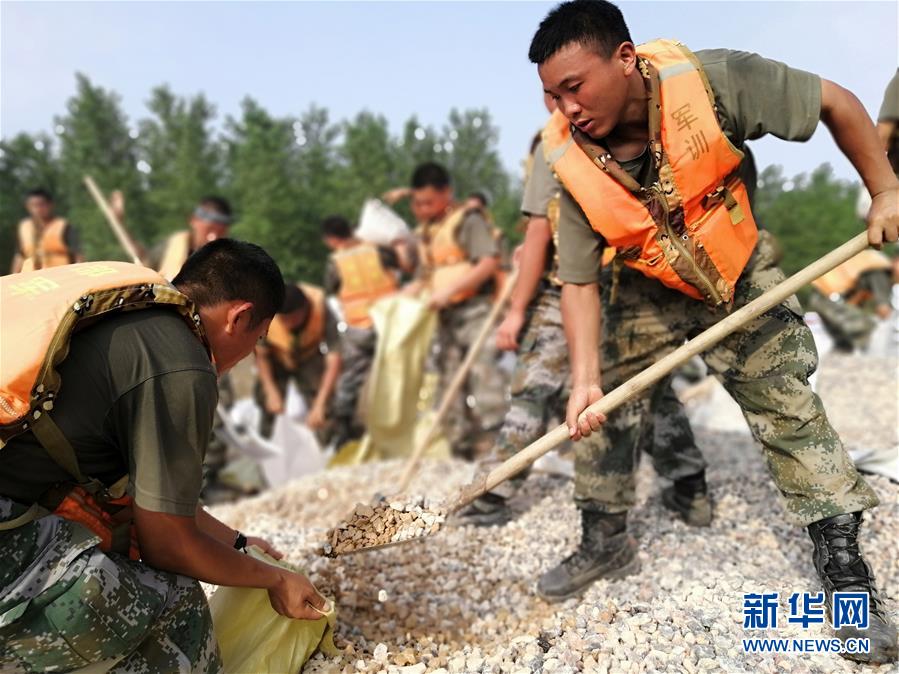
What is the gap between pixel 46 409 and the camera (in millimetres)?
1826

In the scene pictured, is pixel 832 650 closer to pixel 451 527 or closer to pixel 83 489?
pixel 451 527

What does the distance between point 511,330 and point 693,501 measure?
1.31 m

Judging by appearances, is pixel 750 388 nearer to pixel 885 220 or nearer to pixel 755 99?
pixel 885 220

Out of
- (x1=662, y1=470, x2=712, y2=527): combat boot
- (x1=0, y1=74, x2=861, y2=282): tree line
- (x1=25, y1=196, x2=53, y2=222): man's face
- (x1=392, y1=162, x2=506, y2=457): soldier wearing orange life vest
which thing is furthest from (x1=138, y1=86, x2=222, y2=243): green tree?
(x1=662, y1=470, x2=712, y2=527): combat boot

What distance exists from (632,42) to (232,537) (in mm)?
2140

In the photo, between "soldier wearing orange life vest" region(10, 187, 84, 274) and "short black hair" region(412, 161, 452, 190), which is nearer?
"short black hair" region(412, 161, 452, 190)

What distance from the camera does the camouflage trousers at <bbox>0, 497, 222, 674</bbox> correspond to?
1.84 metres

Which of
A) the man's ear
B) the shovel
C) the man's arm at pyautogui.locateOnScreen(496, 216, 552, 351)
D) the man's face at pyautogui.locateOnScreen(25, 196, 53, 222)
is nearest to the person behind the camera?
the man's ear

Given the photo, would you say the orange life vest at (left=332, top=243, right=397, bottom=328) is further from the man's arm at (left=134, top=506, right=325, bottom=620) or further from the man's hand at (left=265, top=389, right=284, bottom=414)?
the man's arm at (left=134, top=506, right=325, bottom=620)

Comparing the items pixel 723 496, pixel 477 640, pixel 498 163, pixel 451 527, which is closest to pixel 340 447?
pixel 451 527

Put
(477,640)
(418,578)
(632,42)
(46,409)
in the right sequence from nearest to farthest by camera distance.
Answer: (46,409), (632,42), (477,640), (418,578)

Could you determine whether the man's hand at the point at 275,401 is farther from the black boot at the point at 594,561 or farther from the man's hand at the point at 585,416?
the man's hand at the point at 585,416

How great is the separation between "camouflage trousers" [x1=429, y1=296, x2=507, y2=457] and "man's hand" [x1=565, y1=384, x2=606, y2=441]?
3666 mm

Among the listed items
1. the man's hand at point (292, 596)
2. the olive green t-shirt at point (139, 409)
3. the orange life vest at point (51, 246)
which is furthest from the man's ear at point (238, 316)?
the orange life vest at point (51, 246)
